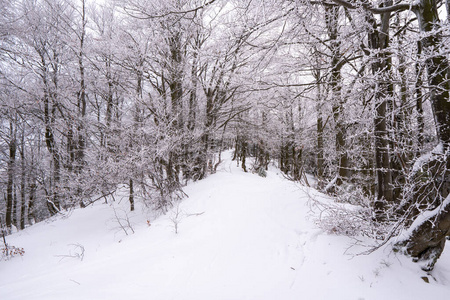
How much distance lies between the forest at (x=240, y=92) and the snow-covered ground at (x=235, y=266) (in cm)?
42

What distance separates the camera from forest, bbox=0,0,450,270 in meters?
2.40

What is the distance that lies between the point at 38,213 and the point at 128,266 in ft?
79.2

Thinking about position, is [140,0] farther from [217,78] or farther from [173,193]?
[173,193]

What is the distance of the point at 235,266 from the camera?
3.11 m

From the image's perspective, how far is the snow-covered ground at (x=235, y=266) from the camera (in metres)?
2.45

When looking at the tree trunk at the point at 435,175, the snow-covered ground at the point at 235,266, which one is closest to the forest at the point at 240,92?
the tree trunk at the point at 435,175

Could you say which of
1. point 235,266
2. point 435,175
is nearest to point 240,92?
point 235,266

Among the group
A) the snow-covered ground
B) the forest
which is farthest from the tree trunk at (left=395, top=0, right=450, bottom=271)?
the snow-covered ground

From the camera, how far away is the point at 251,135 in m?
13.5

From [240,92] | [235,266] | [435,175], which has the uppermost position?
[240,92]

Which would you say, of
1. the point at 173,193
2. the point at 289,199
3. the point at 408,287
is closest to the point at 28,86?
the point at 173,193

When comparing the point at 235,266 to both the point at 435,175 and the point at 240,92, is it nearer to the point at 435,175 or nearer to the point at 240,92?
the point at 435,175

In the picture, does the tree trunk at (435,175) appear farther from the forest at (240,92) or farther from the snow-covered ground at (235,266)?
the snow-covered ground at (235,266)

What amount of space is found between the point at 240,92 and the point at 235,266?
4.49 m
